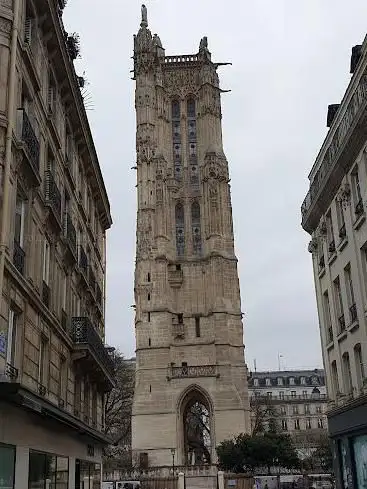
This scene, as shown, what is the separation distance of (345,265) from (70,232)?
908 centimetres

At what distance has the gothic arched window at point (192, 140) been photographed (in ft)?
240

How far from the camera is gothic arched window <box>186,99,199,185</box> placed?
240 ft

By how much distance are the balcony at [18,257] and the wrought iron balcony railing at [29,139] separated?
6.08 ft

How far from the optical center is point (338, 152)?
65.8ft

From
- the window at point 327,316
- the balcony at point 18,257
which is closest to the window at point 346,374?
the window at point 327,316

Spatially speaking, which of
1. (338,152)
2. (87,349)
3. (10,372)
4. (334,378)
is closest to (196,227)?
(334,378)

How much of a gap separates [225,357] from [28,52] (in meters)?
52.8

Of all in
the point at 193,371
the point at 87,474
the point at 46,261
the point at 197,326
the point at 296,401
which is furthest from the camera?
the point at 296,401

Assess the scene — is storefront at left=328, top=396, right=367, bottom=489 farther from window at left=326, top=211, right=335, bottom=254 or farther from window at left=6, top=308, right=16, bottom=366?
window at left=6, top=308, right=16, bottom=366

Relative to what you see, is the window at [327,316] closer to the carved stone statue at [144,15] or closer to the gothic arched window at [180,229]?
the gothic arched window at [180,229]

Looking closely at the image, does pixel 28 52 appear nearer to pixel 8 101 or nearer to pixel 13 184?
pixel 8 101

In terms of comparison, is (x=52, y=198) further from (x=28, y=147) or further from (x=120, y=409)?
(x=120, y=409)

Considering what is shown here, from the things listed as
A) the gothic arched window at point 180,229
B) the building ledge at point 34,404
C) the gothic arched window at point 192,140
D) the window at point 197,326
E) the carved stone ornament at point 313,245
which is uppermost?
the gothic arched window at point 192,140

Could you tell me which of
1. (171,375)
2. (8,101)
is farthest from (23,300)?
(171,375)
